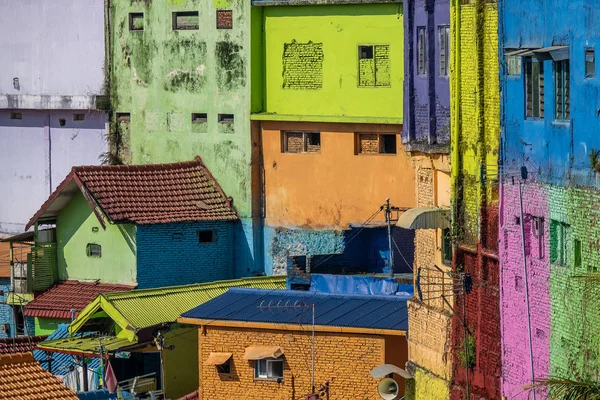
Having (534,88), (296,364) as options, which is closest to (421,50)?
(534,88)

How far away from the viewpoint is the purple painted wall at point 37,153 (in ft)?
146

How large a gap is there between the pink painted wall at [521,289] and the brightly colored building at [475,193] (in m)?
0.42

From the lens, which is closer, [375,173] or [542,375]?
[542,375]

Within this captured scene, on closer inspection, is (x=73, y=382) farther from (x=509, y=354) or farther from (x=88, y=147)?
(x=509, y=354)

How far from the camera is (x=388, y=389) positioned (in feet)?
101

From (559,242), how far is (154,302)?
1518cm

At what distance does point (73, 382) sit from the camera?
37.4 m

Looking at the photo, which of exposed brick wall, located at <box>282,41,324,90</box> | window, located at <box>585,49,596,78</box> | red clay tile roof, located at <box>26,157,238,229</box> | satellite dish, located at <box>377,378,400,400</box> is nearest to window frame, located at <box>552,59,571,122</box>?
window, located at <box>585,49,596,78</box>

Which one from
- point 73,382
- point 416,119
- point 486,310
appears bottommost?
point 73,382

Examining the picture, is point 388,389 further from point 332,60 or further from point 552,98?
point 332,60

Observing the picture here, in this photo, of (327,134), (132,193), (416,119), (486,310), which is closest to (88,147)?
(132,193)

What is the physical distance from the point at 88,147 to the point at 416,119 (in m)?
15.5

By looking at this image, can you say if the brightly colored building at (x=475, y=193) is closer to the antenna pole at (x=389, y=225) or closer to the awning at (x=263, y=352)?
the awning at (x=263, y=352)

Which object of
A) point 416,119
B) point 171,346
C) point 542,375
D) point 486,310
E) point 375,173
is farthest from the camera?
point 375,173
